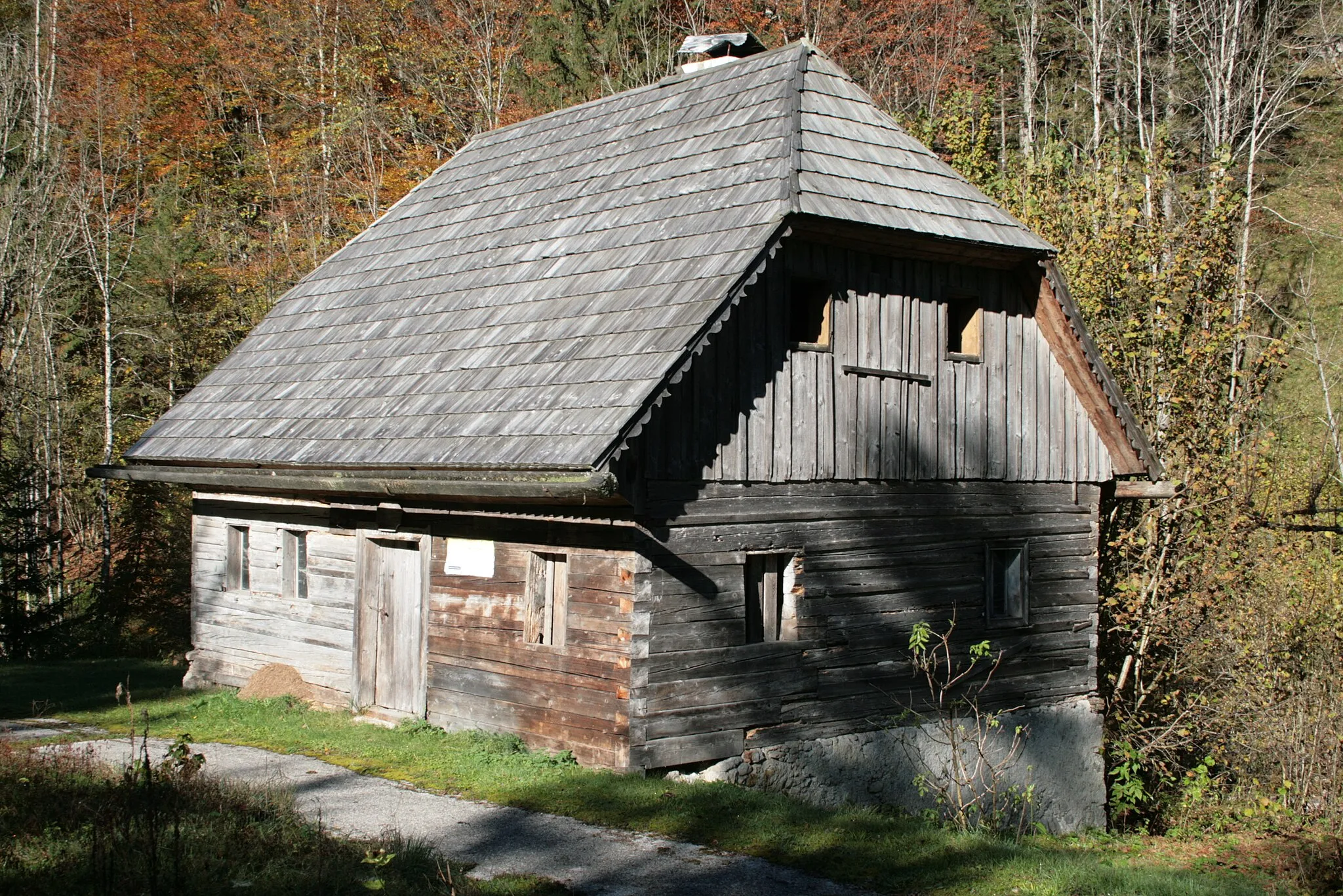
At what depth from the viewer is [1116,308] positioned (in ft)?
53.9

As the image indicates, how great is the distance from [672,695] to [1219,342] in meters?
9.12

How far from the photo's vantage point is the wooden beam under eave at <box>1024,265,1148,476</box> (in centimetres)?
1295

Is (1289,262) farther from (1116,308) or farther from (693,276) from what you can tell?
(693,276)

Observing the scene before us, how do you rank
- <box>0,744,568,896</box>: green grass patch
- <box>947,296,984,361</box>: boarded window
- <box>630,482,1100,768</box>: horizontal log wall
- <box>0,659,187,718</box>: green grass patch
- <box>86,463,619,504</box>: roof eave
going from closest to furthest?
1. <box>0,744,568,896</box>: green grass patch
2. <box>86,463,619,504</box>: roof eave
3. <box>630,482,1100,768</box>: horizontal log wall
4. <box>947,296,984,361</box>: boarded window
5. <box>0,659,187,718</box>: green grass patch

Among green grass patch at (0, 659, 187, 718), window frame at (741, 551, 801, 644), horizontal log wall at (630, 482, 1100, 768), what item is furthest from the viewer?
green grass patch at (0, 659, 187, 718)

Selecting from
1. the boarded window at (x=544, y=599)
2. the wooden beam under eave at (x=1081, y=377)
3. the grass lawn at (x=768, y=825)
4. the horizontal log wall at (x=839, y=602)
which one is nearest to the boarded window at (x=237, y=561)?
the grass lawn at (x=768, y=825)

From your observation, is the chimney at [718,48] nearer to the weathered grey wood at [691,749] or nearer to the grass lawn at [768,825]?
the weathered grey wood at [691,749]

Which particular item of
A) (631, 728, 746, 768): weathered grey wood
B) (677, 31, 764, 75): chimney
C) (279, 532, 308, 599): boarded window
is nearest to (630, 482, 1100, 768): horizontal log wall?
(631, 728, 746, 768): weathered grey wood

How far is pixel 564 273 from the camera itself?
39.7 feet

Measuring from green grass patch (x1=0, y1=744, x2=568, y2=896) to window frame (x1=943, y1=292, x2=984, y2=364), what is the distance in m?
7.72

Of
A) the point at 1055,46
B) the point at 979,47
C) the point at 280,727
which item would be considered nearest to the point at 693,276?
the point at 280,727

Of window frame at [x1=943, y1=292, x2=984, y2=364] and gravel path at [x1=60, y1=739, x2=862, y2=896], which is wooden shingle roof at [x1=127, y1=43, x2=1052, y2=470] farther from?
gravel path at [x1=60, y1=739, x2=862, y2=896]

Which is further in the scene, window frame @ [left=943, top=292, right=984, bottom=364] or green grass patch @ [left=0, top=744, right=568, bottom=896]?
window frame @ [left=943, top=292, right=984, bottom=364]

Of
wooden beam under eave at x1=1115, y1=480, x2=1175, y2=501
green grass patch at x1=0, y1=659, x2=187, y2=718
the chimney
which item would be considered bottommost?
green grass patch at x1=0, y1=659, x2=187, y2=718
